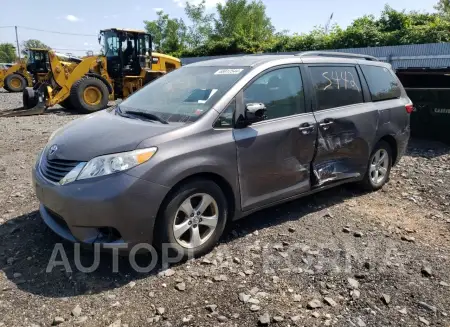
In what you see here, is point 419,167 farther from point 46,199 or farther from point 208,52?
point 208,52

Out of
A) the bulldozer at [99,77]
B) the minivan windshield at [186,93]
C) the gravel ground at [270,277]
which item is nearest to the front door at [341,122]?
the gravel ground at [270,277]

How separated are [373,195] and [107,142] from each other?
3584mm

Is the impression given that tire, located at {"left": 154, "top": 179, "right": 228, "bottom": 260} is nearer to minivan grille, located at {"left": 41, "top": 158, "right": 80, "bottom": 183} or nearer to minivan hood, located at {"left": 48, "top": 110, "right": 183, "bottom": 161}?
minivan hood, located at {"left": 48, "top": 110, "right": 183, "bottom": 161}

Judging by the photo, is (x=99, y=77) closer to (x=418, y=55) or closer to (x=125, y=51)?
(x=125, y=51)

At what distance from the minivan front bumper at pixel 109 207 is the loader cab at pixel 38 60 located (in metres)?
21.7

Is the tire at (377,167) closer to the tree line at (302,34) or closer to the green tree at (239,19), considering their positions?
the tree line at (302,34)

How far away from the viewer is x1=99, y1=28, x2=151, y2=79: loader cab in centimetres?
1420

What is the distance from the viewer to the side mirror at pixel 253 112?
3.61 metres

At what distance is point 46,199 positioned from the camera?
3330 millimetres

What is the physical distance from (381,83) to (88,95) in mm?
10671

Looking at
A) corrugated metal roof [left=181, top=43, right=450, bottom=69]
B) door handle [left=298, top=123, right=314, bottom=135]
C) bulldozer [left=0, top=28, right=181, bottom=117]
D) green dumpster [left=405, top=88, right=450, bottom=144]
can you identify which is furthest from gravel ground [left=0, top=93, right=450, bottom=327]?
corrugated metal roof [left=181, top=43, right=450, bottom=69]

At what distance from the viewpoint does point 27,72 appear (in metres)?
23.8

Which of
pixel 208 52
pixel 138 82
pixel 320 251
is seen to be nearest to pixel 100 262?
pixel 320 251

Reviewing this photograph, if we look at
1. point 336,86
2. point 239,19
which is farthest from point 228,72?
point 239,19
